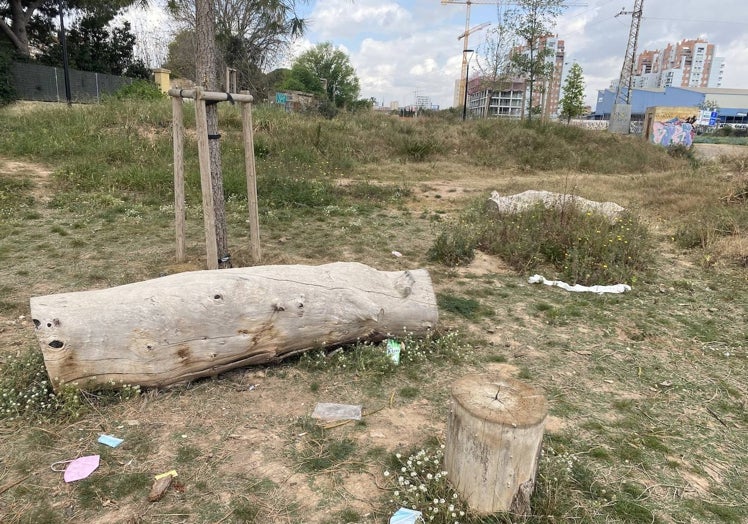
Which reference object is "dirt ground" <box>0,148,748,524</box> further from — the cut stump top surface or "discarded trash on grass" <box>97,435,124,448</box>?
the cut stump top surface

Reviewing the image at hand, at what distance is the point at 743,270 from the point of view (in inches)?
244

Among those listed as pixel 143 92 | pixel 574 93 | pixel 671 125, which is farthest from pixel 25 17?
pixel 671 125

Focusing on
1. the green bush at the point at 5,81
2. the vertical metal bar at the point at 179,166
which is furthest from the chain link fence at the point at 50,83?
the vertical metal bar at the point at 179,166

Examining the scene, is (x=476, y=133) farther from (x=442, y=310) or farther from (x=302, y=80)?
(x=302, y=80)

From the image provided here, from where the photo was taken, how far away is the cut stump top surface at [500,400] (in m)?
2.04

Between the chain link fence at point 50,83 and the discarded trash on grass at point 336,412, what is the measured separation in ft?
58.5

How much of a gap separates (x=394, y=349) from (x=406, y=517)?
1.57m

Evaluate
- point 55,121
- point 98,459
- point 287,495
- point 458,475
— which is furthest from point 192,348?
point 55,121

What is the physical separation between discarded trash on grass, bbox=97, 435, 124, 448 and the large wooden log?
401 millimetres

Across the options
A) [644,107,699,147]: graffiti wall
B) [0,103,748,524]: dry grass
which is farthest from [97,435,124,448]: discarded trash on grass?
[644,107,699,147]: graffiti wall

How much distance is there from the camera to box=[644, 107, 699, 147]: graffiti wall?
26.0 metres

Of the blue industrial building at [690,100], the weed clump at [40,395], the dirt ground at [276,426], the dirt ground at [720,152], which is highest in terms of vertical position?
the blue industrial building at [690,100]

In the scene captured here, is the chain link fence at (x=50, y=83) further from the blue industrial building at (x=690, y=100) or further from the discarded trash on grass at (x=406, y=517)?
the blue industrial building at (x=690, y=100)

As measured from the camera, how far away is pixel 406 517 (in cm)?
212
